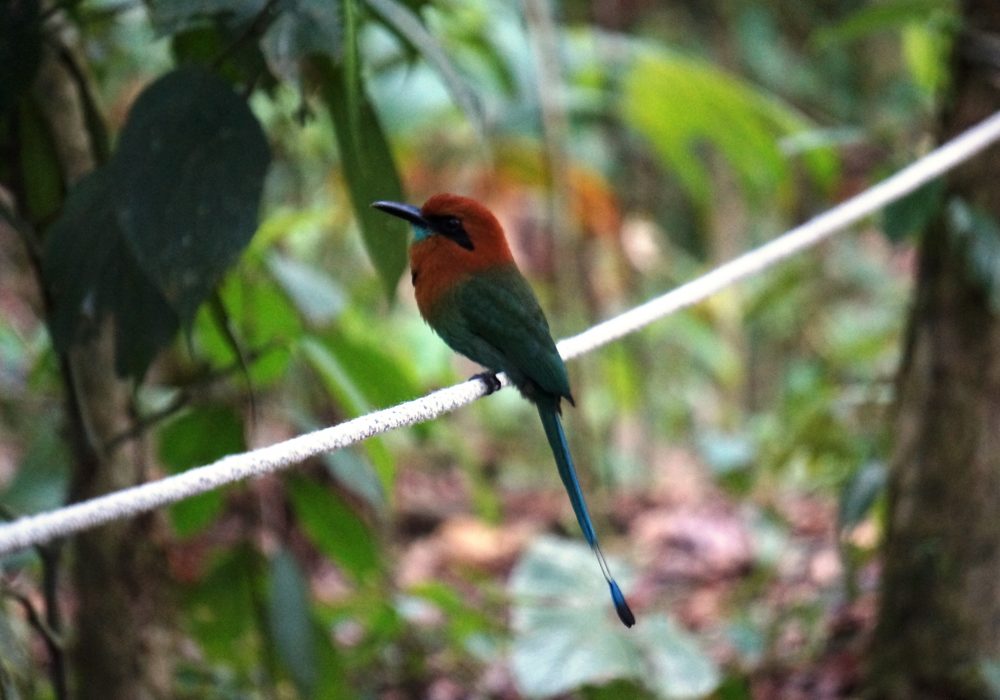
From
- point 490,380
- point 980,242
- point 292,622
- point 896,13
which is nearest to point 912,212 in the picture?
point 980,242

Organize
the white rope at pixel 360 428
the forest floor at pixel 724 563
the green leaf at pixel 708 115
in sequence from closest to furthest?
1. the white rope at pixel 360 428
2. the forest floor at pixel 724 563
3. the green leaf at pixel 708 115

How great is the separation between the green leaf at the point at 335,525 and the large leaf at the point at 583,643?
328 millimetres

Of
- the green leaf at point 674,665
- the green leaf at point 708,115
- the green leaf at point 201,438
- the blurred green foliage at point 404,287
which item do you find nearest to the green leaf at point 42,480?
the blurred green foliage at point 404,287

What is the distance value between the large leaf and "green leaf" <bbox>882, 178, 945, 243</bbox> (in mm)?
802

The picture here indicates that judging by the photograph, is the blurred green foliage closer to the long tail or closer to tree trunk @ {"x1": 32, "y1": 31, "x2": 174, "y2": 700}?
tree trunk @ {"x1": 32, "y1": 31, "x2": 174, "y2": 700}

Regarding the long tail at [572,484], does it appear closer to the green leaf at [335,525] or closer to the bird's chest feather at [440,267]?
the bird's chest feather at [440,267]

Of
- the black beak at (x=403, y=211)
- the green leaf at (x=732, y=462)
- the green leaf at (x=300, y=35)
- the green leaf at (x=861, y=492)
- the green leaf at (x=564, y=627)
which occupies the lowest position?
the green leaf at (x=732, y=462)

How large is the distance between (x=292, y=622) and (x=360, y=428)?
0.95m

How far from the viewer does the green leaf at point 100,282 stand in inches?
49.7

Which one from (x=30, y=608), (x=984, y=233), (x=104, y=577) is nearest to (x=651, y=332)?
(x=984, y=233)

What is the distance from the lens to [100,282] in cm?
128

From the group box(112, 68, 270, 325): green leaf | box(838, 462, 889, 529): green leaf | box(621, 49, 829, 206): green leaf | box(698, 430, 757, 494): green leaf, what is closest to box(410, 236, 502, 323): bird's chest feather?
box(112, 68, 270, 325): green leaf

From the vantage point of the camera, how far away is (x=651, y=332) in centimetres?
425

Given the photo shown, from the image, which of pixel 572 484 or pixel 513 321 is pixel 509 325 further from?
pixel 572 484
